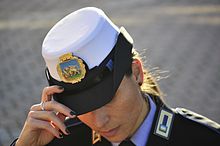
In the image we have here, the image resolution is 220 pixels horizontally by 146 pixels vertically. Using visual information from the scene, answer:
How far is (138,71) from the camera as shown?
2.66 metres

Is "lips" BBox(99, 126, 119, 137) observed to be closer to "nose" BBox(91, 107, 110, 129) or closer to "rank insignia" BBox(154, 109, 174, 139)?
"nose" BBox(91, 107, 110, 129)

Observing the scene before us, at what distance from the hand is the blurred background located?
2.73 meters

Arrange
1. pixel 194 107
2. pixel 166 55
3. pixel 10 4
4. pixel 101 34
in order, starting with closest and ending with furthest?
1. pixel 101 34
2. pixel 194 107
3. pixel 166 55
4. pixel 10 4

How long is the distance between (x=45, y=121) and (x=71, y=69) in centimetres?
A: 34

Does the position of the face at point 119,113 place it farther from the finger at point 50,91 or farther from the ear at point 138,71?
the finger at point 50,91

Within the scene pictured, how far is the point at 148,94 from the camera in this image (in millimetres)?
2824

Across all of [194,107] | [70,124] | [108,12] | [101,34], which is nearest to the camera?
[101,34]

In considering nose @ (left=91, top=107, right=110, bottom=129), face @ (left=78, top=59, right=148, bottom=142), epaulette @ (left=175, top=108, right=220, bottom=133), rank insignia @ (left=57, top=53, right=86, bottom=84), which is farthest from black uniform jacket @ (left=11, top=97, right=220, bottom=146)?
rank insignia @ (left=57, top=53, right=86, bottom=84)

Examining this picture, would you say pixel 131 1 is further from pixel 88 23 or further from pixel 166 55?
pixel 88 23

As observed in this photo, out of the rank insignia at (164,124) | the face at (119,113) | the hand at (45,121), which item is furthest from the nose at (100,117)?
the rank insignia at (164,124)

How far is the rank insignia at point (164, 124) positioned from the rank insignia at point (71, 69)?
479 mm

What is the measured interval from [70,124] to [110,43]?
2.14 feet

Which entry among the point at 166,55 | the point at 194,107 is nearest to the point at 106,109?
the point at 194,107

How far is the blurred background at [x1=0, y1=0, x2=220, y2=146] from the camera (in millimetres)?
6422
